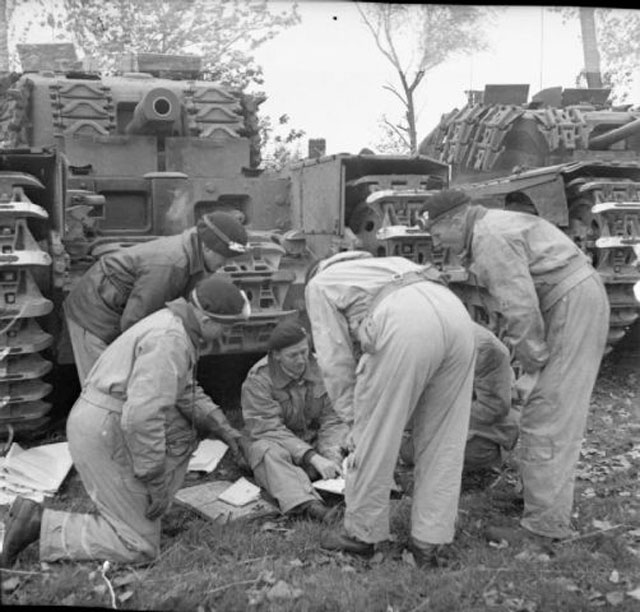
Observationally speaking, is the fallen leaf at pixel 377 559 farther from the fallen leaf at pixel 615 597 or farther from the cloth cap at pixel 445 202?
the cloth cap at pixel 445 202

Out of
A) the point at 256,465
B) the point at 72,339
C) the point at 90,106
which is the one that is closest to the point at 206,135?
the point at 90,106

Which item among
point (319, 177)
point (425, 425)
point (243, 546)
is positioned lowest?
point (243, 546)

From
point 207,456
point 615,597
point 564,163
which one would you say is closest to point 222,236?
point 207,456

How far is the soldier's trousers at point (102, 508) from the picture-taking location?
4.20 meters

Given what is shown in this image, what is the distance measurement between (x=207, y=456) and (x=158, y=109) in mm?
3637

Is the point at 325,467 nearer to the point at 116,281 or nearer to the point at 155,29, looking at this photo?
the point at 116,281

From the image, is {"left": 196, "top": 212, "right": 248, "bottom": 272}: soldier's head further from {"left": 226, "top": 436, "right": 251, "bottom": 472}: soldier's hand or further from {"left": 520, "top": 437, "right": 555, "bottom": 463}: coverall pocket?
{"left": 520, "top": 437, "right": 555, "bottom": 463}: coverall pocket

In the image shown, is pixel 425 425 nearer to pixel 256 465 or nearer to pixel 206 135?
pixel 256 465

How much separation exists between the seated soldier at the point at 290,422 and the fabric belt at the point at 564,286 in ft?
5.45

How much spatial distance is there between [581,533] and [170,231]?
4.53 metres

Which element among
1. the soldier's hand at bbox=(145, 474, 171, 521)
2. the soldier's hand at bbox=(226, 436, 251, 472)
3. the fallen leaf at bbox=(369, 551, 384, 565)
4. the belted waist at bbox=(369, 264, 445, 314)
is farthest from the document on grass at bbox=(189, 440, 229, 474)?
the belted waist at bbox=(369, 264, 445, 314)

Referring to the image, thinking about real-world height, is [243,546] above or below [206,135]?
below

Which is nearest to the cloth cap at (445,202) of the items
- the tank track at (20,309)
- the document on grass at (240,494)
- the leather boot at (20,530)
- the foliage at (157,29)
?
the document on grass at (240,494)

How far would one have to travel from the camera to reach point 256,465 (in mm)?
5211
